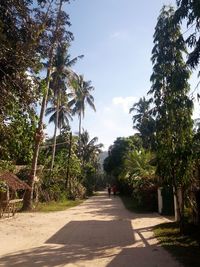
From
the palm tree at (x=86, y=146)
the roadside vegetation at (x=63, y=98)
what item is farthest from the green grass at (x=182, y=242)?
the palm tree at (x=86, y=146)

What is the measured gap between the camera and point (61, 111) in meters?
51.2

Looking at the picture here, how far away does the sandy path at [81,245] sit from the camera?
10828 mm

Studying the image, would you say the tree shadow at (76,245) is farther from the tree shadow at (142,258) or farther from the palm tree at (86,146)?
the palm tree at (86,146)

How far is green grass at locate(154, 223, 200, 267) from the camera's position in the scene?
10891 millimetres

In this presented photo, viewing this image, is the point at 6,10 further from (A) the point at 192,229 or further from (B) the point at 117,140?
(B) the point at 117,140

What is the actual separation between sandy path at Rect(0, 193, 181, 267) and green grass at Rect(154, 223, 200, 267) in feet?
1.00

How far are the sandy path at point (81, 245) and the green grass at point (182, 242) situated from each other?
305 millimetres

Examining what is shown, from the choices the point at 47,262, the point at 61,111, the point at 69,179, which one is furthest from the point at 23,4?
the point at 61,111

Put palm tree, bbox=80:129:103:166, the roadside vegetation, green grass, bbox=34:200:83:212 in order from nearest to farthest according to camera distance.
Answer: the roadside vegetation
green grass, bbox=34:200:83:212
palm tree, bbox=80:129:103:166

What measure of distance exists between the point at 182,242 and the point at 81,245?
11.2 ft

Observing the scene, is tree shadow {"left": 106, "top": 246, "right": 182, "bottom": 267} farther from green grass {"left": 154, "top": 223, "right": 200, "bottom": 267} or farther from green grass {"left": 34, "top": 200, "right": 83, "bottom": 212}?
green grass {"left": 34, "top": 200, "right": 83, "bottom": 212}

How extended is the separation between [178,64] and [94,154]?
201ft

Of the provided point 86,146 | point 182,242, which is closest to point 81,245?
point 182,242

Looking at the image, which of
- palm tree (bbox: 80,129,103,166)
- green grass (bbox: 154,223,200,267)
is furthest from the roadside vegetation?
palm tree (bbox: 80,129,103,166)
